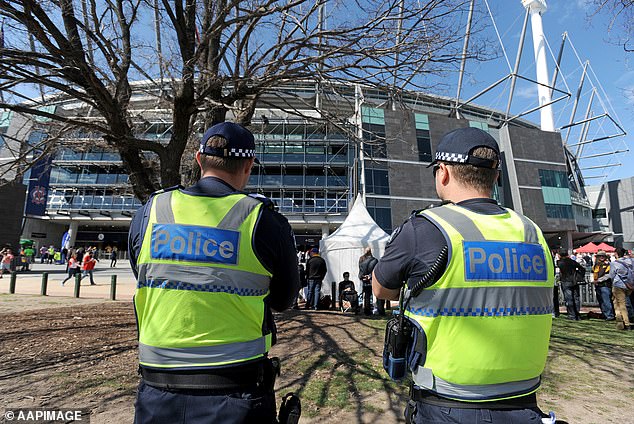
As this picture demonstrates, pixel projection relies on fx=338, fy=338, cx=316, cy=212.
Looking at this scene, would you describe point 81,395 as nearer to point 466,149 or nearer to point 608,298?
point 466,149

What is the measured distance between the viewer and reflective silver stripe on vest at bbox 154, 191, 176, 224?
1471mm

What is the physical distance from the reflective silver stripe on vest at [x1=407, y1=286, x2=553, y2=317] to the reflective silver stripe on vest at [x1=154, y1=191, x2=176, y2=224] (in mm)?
1133

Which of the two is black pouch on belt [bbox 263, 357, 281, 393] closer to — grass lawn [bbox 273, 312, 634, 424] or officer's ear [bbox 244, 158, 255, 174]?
officer's ear [bbox 244, 158, 255, 174]

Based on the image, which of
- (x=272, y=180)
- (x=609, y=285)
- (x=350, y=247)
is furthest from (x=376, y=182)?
(x=609, y=285)

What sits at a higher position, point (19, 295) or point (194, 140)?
point (194, 140)

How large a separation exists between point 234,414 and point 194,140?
29.1ft

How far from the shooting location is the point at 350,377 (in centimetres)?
409

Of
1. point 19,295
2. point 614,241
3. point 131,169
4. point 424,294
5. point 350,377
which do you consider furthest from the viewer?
point 614,241

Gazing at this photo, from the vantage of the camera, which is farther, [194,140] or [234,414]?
[194,140]

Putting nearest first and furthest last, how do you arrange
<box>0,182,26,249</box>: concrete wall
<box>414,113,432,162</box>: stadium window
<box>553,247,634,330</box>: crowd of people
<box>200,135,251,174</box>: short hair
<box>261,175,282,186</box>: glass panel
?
<box>200,135,251,174</box>: short hair, <box>553,247,634,330</box>: crowd of people, <box>0,182,26,249</box>: concrete wall, <box>261,175,282,186</box>: glass panel, <box>414,113,432,162</box>: stadium window

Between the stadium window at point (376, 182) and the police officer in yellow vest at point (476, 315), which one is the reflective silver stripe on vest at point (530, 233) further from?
the stadium window at point (376, 182)

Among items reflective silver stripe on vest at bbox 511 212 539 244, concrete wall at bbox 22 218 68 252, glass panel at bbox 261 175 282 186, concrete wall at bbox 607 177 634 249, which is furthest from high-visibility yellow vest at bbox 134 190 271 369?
concrete wall at bbox 607 177 634 249

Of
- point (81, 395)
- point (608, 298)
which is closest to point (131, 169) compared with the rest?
point (81, 395)

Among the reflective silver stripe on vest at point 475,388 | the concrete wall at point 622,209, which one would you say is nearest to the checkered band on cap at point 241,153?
the reflective silver stripe on vest at point 475,388
